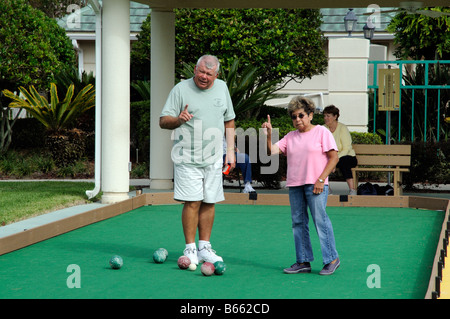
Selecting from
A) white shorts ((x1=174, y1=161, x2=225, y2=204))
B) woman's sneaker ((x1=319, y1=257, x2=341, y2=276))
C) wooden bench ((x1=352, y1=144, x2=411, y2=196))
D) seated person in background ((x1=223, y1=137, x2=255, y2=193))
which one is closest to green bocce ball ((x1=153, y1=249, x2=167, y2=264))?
white shorts ((x1=174, y1=161, x2=225, y2=204))

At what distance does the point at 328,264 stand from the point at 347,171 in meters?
6.35

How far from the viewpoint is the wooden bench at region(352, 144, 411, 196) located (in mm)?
12922

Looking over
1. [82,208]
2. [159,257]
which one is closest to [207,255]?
[159,257]

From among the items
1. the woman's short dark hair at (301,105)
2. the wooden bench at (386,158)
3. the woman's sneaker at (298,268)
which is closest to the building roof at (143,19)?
the wooden bench at (386,158)

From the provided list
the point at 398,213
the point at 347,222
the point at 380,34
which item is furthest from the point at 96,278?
the point at 380,34

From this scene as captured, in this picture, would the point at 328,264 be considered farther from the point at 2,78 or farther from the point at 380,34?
the point at 380,34

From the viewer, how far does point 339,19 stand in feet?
83.1

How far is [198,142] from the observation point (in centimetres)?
695

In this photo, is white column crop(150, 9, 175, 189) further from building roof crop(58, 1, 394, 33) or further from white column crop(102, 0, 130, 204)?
building roof crop(58, 1, 394, 33)

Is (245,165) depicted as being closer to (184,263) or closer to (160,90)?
(160,90)

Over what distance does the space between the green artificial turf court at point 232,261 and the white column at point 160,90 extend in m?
2.95

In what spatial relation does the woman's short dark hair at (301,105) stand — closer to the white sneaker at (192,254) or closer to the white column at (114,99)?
the white sneaker at (192,254)

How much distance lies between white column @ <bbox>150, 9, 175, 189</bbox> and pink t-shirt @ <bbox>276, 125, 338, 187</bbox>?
717 centimetres

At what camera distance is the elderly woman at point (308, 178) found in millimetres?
6551
